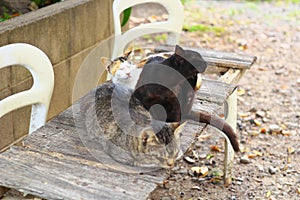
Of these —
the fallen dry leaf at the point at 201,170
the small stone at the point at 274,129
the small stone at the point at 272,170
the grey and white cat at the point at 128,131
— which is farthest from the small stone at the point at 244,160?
the grey and white cat at the point at 128,131

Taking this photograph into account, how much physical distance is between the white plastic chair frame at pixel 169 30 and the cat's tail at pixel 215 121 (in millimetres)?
723

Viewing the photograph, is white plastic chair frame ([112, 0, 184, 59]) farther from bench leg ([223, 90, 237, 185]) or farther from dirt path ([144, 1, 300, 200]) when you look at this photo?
dirt path ([144, 1, 300, 200])

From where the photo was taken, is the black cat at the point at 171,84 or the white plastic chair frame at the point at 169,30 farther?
the white plastic chair frame at the point at 169,30

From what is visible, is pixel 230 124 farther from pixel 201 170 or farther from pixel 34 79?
pixel 34 79

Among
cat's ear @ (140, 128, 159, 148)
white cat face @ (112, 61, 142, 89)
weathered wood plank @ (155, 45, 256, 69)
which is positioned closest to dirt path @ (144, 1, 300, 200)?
weathered wood plank @ (155, 45, 256, 69)

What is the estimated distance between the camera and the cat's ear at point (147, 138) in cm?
182

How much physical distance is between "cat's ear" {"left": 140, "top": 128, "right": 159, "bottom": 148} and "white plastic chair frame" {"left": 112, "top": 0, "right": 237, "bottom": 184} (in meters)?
1.20

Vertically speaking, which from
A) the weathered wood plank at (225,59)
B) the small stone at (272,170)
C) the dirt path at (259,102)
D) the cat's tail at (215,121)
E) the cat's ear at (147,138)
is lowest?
the dirt path at (259,102)

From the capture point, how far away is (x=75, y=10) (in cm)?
332

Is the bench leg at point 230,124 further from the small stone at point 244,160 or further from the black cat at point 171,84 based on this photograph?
the black cat at point 171,84

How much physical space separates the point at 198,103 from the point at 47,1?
5.65 ft

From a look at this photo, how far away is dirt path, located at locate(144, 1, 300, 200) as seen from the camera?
315cm

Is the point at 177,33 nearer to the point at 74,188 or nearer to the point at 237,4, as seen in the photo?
the point at 74,188

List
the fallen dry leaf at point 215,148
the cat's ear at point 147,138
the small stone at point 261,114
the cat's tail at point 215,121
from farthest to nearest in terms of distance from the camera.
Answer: the small stone at point 261,114
the fallen dry leaf at point 215,148
the cat's tail at point 215,121
the cat's ear at point 147,138
